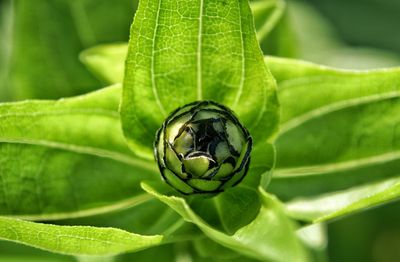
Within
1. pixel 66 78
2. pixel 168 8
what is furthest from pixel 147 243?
pixel 66 78

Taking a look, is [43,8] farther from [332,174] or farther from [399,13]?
[399,13]

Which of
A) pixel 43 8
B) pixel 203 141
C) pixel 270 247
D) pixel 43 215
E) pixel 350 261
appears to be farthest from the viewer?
pixel 350 261

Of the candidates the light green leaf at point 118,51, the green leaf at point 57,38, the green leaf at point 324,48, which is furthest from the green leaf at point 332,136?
the green leaf at point 324,48

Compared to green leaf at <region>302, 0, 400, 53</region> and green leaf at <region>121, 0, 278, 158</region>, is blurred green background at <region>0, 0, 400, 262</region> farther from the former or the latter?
green leaf at <region>121, 0, 278, 158</region>

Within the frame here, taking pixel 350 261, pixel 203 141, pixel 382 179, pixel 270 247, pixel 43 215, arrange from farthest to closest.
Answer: pixel 350 261
pixel 382 179
pixel 43 215
pixel 203 141
pixel 270 247

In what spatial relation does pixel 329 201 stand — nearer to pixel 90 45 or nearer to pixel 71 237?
pixel 71 237

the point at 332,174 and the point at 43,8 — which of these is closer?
the point at 332,174

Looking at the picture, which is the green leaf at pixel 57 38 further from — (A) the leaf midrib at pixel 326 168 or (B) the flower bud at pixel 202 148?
(B) the flower bud at pixel 202 148
